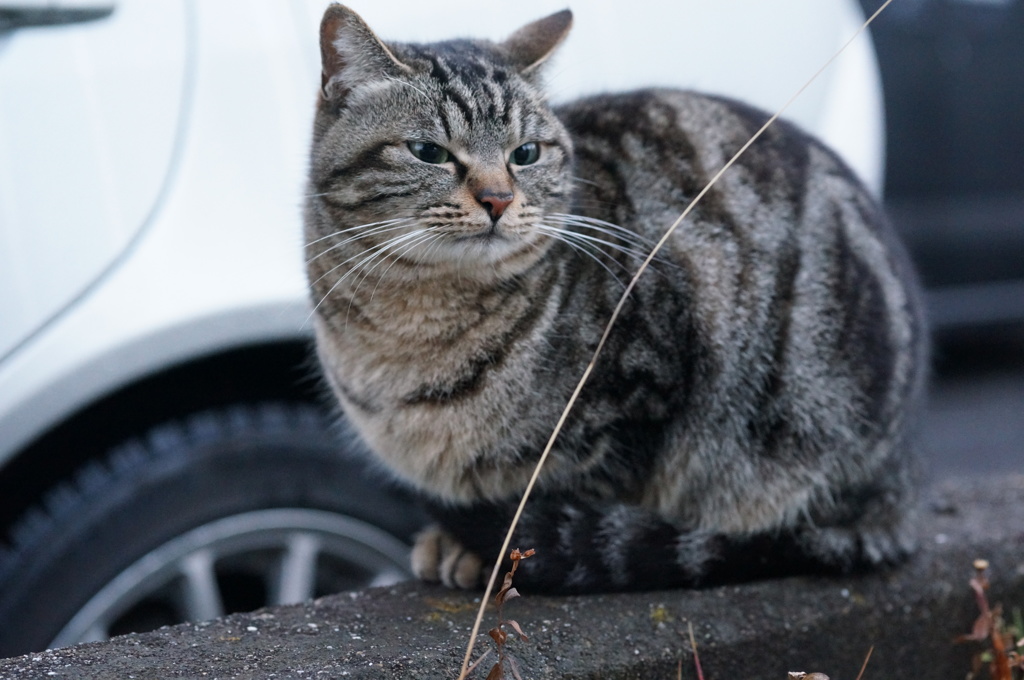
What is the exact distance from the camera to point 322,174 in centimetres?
188

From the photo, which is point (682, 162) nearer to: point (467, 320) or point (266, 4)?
point (467, 320)

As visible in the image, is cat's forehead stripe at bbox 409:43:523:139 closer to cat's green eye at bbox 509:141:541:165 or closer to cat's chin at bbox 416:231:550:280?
cat's green eye at bbox 509:141:541:165

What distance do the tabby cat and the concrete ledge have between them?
0.07 meters

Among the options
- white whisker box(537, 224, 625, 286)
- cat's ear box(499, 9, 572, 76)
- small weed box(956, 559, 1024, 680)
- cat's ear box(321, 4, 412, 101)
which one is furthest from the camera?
cat's ear box(499, 9, 572, 76)

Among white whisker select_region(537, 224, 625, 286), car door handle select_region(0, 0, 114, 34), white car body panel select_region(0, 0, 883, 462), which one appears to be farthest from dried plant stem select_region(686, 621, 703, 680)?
car door handle select_region(0, 0, 114, 34)

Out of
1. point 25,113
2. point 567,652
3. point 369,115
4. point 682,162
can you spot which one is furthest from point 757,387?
point 25,113

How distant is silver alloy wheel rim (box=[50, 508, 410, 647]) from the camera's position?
6.36 ft

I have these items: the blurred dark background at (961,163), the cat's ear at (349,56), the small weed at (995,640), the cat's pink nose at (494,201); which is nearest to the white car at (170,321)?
the cat's ear at (349,56)

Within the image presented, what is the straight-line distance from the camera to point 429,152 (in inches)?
70.3

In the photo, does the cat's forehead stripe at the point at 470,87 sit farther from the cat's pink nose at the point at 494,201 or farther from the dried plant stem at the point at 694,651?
the dried plant stem at the point at 694,651

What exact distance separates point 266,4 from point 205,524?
106 cm

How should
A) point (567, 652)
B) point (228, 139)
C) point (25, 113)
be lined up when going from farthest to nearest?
1. point (228, 139)
2. point (25, 113)
3. point (567, 652)

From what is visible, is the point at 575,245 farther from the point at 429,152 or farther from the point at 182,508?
the point at 182,508

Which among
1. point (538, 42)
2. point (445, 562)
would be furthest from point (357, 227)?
point (445, 562)
